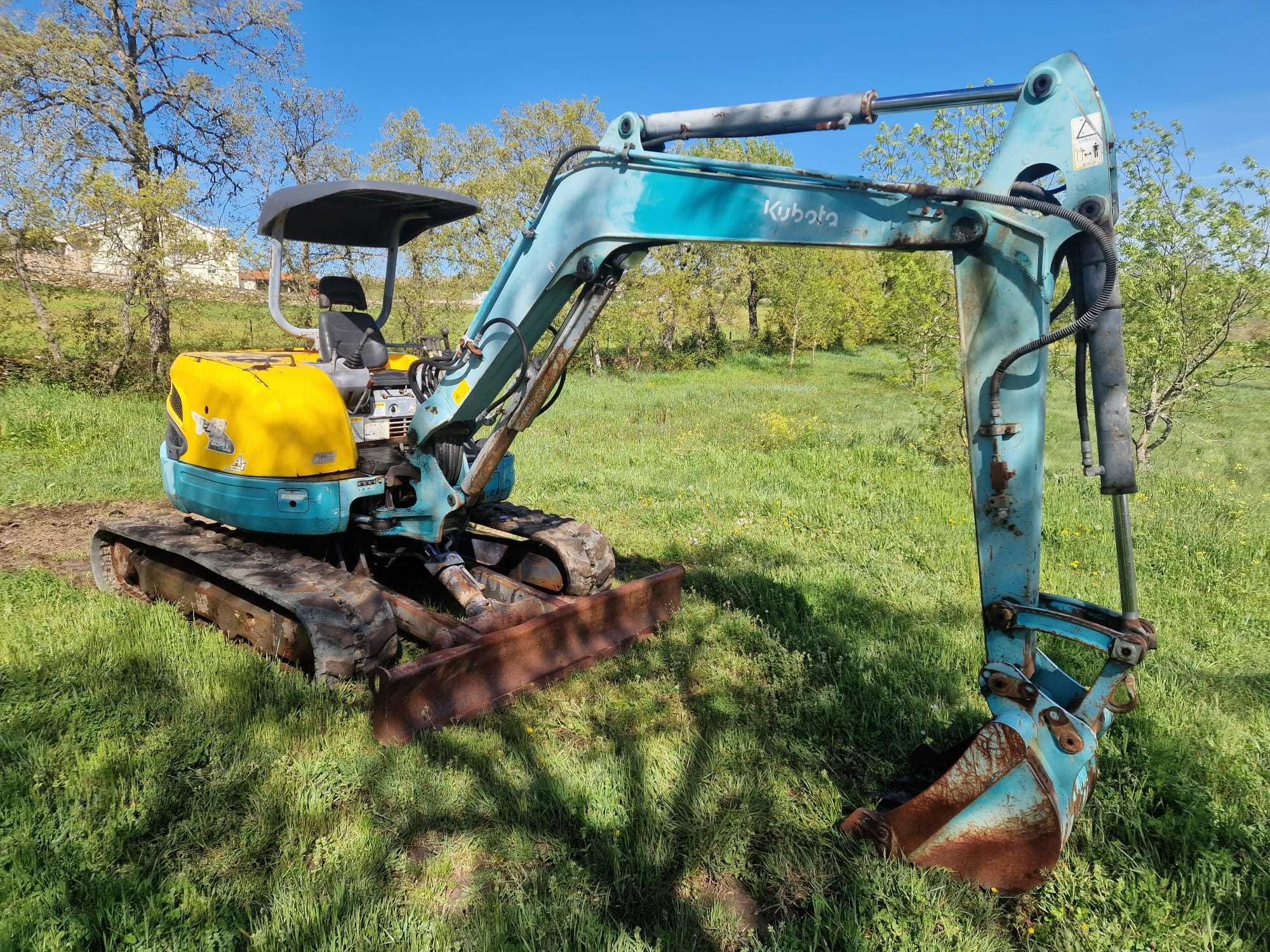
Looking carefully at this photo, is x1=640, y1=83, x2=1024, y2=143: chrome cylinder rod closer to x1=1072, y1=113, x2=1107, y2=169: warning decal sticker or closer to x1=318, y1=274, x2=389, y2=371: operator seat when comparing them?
x1=1072, y1=113, x2=1107, y2=169: warning decal sticker

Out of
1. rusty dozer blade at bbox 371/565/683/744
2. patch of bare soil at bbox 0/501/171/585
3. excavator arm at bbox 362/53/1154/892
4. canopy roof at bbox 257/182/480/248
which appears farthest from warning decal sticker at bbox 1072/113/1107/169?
patch of bare soil at bbox 0/501/171/585

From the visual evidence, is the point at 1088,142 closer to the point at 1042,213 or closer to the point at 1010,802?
the point at 1042,213

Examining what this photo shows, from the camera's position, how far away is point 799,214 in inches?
122

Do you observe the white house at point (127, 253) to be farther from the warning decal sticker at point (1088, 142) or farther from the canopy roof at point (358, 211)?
the warning decal sticker at point (1088, 142)

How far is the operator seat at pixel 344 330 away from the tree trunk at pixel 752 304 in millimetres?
27003

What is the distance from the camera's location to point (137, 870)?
2742mm

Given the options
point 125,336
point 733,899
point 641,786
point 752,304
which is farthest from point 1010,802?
point 752,304

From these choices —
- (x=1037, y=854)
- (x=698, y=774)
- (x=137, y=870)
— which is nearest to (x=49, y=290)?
(x=137, y=870)

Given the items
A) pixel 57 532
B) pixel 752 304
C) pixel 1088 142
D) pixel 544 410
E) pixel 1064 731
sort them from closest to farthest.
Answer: pixel 1088 142
pixel 1064 731
pixel 544 410
pixel 57 532
pixel 752 304

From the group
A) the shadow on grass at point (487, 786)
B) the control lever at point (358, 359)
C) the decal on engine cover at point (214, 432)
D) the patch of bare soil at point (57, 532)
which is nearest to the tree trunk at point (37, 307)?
the patch of bare soil at point (57, 532)

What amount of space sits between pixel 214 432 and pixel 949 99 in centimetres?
418

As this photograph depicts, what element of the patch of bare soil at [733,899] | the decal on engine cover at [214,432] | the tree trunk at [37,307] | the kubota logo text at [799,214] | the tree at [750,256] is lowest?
the patch of bare soil at [733,899]

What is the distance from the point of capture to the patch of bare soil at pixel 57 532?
5.88 m

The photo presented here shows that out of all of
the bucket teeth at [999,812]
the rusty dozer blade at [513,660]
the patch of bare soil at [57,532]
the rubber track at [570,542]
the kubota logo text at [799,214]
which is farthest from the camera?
the patch of bare soil at [57,532]
